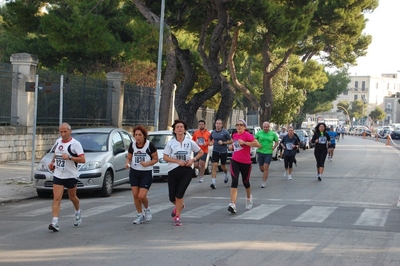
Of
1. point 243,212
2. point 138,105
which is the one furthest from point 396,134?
point 243,212

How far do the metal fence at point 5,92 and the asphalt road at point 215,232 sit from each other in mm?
7735

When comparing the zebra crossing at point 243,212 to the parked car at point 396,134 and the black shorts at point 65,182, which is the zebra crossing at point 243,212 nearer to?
the black shorts at point 65,182

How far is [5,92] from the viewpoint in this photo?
73.4 feet

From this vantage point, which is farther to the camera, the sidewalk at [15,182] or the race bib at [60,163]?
the sidewalk at [15,182]

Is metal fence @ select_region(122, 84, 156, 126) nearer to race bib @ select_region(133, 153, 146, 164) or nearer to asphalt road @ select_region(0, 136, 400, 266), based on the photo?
asphalt road @ select_region(0, 136, 400, 266)

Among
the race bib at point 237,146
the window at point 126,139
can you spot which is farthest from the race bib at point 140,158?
the window at point 126,139

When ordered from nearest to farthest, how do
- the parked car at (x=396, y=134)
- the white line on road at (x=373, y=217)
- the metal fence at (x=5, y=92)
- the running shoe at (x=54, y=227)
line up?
the running shoe at (x=54, y=227), the white line on road at (x=373, y=217), the metal fence at (x=5, y=92), the parked car at (x=396, y=134)

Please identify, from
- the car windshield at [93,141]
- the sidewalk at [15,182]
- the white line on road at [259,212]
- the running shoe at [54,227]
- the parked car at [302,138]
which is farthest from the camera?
the parked car at [302,138]

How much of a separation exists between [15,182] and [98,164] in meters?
3.58

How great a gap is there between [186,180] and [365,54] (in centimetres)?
4562

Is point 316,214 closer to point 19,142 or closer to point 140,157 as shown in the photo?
point 140,157

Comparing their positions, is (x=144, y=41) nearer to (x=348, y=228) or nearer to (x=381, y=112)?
(x=348, y=228)

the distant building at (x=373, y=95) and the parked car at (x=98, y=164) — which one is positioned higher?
the distant building at (x=373, y=95)

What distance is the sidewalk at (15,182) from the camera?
15.5m
